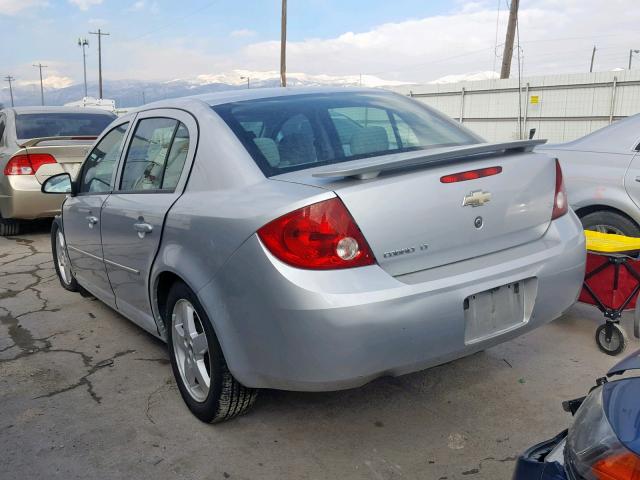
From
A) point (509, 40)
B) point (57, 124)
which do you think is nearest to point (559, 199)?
point (57, 124)

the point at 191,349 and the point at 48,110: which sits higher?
the point at 48,110

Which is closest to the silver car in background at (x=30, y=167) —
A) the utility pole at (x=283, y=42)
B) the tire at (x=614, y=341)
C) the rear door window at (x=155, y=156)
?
the rear door window at (x=155, y=156)

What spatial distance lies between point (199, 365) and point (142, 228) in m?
0.78

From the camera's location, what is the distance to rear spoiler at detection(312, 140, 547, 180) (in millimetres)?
2270

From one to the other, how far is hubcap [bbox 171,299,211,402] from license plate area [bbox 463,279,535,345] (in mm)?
1165

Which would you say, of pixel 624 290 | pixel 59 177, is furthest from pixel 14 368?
pixel 624 290

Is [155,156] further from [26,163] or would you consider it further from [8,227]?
[8,227]

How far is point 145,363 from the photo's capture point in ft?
12.0

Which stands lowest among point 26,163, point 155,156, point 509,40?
point 26,163

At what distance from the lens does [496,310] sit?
97.4 inches

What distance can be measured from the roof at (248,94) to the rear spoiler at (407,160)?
2.77 feet

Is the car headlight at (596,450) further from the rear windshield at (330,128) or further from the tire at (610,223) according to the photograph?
the tire at (610,223)

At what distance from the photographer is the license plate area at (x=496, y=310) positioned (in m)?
2.40

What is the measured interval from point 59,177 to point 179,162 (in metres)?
1.87
